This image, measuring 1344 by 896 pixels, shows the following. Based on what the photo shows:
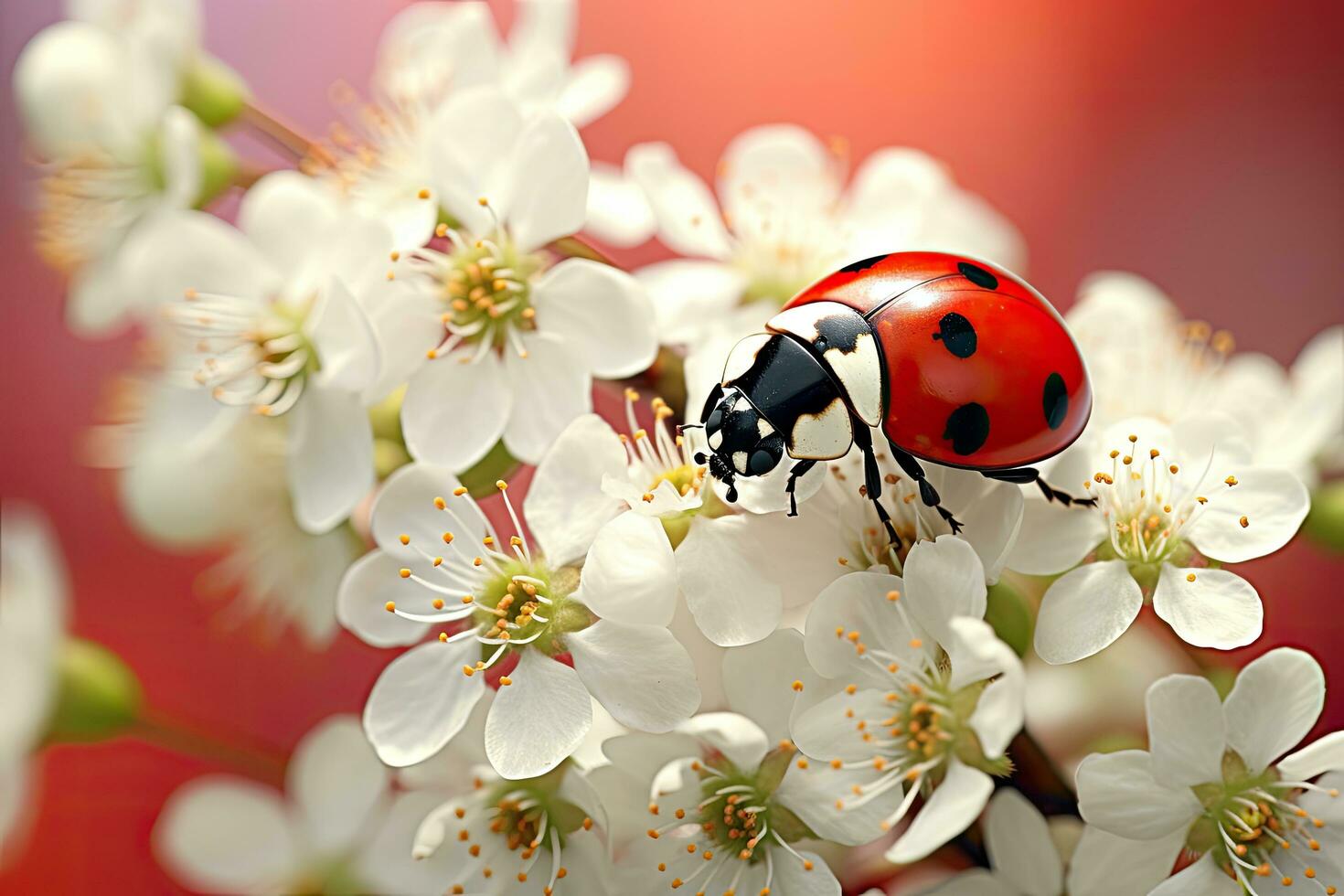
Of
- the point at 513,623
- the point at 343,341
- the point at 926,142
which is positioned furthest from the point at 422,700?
the point at 926,142

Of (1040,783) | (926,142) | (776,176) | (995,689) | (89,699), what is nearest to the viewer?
(995,689)

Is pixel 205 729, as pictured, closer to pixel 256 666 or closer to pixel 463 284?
pixel 463 284

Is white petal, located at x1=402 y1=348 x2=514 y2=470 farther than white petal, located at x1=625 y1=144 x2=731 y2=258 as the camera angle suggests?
No

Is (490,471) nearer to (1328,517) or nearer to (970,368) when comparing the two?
(970,368)

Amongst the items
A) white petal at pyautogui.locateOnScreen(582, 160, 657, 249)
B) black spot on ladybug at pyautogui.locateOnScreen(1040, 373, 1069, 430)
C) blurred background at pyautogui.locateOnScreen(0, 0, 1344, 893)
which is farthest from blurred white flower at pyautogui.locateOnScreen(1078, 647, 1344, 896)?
blurred background at pyautogui.locateOnScreen(0, 0, 1344, 893)

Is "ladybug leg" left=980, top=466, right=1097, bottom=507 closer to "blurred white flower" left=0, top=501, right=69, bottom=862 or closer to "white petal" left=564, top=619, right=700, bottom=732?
"white petal" left=564, top=619, right=700, bottom=732

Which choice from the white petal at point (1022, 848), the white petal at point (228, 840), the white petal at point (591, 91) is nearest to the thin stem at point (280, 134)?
the white petal at point (591, 91)

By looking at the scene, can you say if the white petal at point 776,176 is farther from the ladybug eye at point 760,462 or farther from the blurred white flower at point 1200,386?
the ladybug eye at point 760,462
